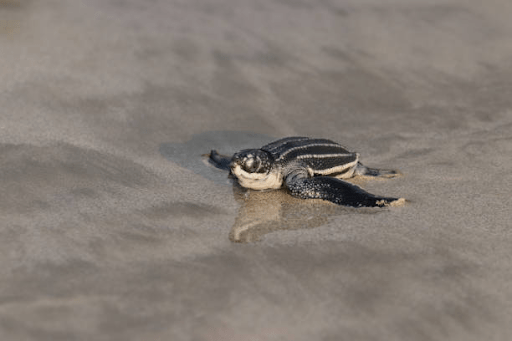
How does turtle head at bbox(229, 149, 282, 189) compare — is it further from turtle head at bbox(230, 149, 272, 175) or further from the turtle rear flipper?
the turtle rear flipper

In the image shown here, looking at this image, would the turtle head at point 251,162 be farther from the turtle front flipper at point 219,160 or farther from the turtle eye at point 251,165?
the turtle front flipper at point 219,160

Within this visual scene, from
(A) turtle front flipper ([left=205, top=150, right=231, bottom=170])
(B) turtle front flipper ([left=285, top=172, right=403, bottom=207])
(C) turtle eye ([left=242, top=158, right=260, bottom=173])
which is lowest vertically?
(A) turtle front flipper ([left=205, top=150, right=231, bottom=170])

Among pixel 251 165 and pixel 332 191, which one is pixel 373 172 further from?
pixel 251 165

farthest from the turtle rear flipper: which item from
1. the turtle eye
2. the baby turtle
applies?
the turtle eye

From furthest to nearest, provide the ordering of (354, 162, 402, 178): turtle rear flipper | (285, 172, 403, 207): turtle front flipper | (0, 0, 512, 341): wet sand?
(354, 162, 402, 178): turtle rear flipper → (285, 172, 403, 207): turtle front flipper → (0, 0, 512, 341): wet sand

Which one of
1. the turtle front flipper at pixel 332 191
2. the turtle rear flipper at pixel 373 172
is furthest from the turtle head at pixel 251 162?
the turtle rear flipper at pixel 373 172

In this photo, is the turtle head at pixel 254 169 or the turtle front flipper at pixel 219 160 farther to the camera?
A: the turtle front flipper at pixel 219 160

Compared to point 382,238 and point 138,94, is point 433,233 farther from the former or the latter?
point 138,94

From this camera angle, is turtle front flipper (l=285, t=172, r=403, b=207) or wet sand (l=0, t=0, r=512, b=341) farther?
turtle front flipper (l=285, t=172, r=403, b=207)

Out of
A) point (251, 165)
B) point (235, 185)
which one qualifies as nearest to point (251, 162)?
point (251, 165)
